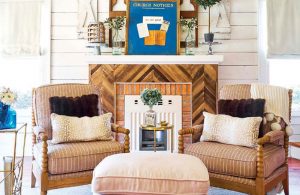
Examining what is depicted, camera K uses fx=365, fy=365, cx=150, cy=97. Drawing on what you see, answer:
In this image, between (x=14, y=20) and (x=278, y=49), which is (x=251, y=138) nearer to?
(x=278, y=49)

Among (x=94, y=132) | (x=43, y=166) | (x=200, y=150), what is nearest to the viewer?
(x=43, y=166)

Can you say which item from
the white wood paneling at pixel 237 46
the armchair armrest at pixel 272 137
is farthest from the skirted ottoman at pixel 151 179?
the white wood paneling at pixel 237 46

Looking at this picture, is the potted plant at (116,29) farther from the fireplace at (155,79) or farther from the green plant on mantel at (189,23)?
the green plant on mantel at (189,23)

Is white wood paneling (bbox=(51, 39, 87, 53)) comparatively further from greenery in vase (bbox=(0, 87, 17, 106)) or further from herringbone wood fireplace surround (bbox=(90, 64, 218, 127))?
greenery in vase (bbox=(0, 87, 17, 106))

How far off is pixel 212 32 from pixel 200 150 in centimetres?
204

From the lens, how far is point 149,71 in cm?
430

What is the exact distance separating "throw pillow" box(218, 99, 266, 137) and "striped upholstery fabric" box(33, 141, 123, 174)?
104 cm

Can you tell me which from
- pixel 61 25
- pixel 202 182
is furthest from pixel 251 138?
A: pixel 61 25

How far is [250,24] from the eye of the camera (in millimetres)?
4621

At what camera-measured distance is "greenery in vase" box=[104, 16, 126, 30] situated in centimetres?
438

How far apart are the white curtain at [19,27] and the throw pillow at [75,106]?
4.98ft

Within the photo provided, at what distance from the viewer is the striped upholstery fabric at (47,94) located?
3355mm

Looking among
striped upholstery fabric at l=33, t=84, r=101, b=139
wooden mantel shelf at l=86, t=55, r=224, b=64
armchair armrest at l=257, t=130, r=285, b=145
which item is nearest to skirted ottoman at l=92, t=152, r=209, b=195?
armchair armrest at l=257, t=130, r=285, b=145

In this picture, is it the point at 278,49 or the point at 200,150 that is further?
the point at 278,49
